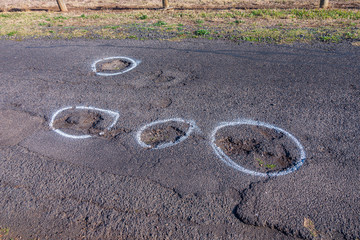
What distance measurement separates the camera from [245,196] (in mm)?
2600

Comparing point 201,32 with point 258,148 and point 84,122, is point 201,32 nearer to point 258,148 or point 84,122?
point 84,122

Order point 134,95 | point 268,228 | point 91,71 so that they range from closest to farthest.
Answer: point 268,228 < point 134,95 < point 91,71

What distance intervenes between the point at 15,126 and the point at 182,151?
255cm

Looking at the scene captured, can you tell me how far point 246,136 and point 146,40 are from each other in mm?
4606

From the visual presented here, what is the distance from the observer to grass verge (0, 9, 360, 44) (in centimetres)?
672

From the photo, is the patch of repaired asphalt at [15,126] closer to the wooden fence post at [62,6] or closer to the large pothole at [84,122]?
the large pothole at [84,122]

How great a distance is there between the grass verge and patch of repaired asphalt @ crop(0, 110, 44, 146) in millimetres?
3953

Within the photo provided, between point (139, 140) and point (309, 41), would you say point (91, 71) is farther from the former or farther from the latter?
point (309, 41)

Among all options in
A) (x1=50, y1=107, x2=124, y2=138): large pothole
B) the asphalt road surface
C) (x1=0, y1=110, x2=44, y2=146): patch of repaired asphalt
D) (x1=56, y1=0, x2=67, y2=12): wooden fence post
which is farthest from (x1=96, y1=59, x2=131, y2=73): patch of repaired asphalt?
(x1=56, y1=0, x2=67, y2=12): wooden fence post

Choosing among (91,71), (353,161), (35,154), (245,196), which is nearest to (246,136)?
(245,196)

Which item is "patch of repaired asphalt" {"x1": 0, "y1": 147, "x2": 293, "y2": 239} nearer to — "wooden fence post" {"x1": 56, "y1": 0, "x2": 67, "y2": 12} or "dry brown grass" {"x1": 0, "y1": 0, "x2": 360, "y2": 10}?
"dry brown grass" {"x1": 0, "y1": 0, "x2": 360, "y2": 10}

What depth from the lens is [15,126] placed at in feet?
12.5

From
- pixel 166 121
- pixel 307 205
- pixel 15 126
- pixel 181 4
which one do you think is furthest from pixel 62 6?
pixel 307 205

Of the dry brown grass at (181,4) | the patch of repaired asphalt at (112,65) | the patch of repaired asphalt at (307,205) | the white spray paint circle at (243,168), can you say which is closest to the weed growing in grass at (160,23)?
the dry brown grass at (181,4)
